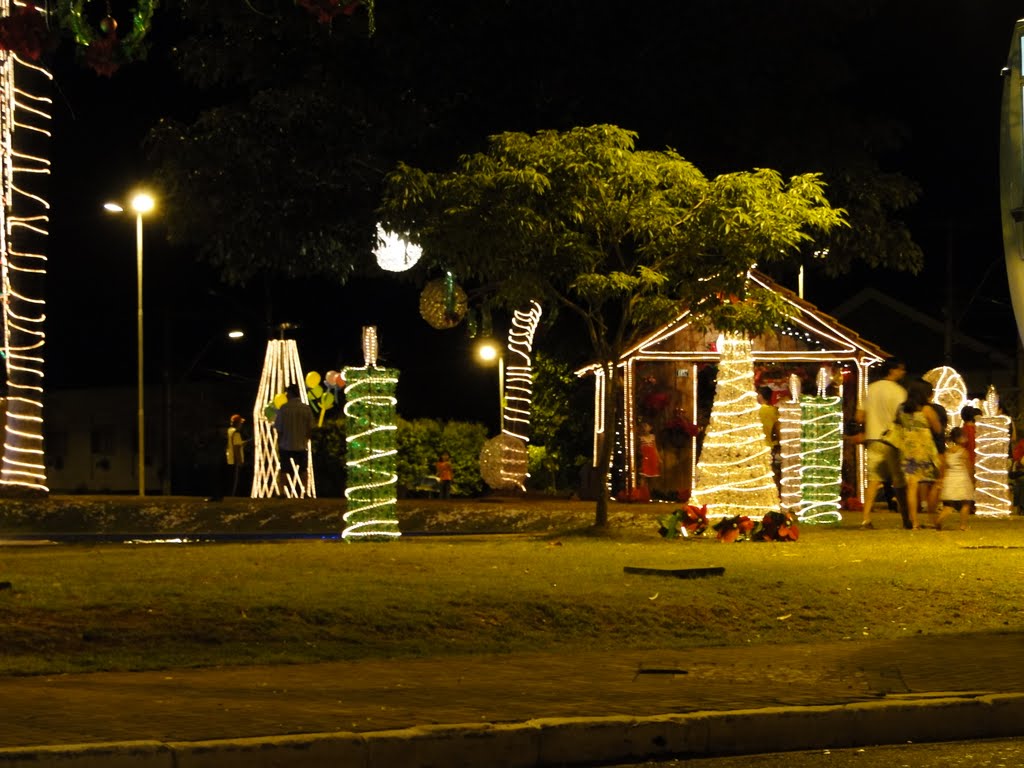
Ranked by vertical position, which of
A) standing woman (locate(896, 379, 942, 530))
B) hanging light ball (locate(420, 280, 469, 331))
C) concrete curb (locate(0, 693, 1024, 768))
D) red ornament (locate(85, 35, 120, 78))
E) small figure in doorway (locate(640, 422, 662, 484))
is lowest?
concrete curb (locate(0, 693, 1024, 768))

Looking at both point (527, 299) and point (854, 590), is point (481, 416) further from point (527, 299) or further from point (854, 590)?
point (854, 590)

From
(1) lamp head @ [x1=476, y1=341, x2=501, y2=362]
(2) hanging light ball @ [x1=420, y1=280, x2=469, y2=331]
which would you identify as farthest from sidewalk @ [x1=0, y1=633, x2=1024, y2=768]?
(1) lamp head @ [x1=476, y1=341, x2=501, y2=362]

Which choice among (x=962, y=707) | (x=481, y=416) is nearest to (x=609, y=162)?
(x=962, y=707)

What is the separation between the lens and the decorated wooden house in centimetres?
2839

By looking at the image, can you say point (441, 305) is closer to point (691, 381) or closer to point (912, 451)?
point (691, 381)

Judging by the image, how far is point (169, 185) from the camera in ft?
99.6

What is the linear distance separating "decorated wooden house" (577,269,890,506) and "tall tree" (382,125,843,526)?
8.58 meters

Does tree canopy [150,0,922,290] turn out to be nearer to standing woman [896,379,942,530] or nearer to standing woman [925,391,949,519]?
standing woman [925,391,949,519]

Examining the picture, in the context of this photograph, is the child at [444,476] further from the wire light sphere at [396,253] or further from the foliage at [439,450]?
the wire light sphere at [396,253]

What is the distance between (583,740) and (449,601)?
3.99 meters

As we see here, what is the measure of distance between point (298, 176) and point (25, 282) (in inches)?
269

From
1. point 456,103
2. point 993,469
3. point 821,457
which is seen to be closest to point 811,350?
point 993,469

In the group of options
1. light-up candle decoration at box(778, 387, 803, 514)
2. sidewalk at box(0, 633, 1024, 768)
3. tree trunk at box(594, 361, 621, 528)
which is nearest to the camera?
sidewalk at box(0, 633, 1024, 768)

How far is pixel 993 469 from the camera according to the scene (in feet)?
79.4
